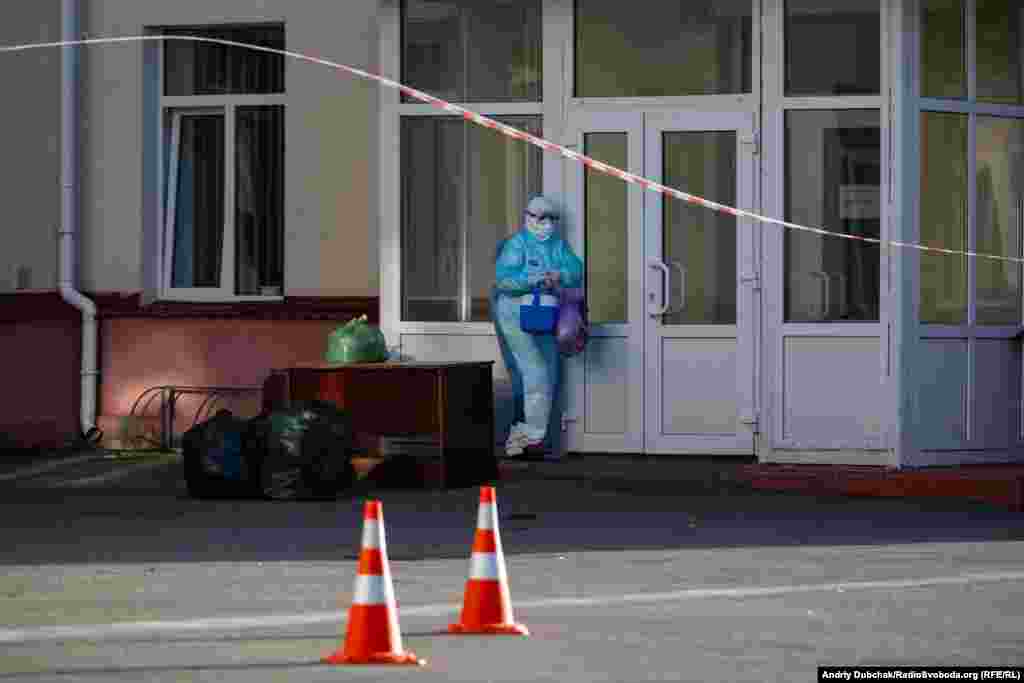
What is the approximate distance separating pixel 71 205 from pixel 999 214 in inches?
296

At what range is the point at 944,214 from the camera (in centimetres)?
1780

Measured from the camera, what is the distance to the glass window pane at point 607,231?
1819 cm

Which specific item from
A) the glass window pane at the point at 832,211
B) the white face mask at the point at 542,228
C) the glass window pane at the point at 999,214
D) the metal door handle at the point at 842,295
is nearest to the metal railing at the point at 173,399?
the white face mask at the point at 542,228

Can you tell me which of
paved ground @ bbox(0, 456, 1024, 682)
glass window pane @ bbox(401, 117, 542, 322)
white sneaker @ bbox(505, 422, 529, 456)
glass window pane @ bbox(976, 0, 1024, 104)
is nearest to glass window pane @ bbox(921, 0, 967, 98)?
glass window pane @ bbox(976, 0, 1024, 104)

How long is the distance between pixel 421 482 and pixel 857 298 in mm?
3565

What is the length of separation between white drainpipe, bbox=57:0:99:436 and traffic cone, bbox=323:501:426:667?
11.9 meters

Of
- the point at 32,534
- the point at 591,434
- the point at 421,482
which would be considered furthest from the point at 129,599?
the point at 591,434

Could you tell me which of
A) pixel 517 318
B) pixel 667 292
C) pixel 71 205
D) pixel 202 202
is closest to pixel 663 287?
pixel 667 292

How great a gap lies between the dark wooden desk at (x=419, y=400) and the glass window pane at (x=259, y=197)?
2.96 metres

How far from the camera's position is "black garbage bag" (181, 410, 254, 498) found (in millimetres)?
15766

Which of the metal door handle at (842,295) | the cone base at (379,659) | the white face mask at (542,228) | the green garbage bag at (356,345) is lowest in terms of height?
the cone base at (379,659)

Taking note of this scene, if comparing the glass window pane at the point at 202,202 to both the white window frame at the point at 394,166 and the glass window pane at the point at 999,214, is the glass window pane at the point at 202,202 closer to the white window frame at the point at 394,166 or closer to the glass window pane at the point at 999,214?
the white window frame at the point at 394,166

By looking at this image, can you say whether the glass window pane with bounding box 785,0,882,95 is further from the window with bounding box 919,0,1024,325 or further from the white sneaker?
the white sneaker

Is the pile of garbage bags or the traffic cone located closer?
the traffic cone
